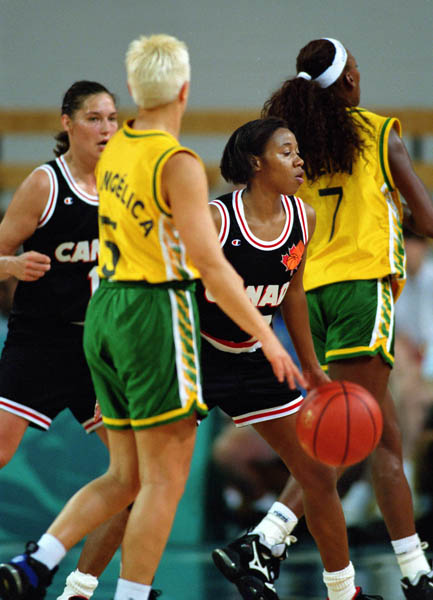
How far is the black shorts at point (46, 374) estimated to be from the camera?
12.3 ft

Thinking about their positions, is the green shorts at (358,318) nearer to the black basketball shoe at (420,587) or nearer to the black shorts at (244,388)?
the black shorts at (244,388)

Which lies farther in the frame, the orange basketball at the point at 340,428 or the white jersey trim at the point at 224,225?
the white jersey trim at the point at 224,225

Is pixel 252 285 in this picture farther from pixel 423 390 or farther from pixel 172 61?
pixel 423 390

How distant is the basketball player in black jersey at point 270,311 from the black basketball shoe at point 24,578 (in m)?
0.98

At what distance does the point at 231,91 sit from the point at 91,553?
548cm

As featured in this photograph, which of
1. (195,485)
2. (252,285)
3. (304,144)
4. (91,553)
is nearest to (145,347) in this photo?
(252,285)

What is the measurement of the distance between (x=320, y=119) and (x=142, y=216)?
4.16ft

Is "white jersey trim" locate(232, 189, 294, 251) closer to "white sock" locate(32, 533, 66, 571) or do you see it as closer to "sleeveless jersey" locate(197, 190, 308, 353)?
"sleeveless jersey" locate(197, 190, 308, 353)

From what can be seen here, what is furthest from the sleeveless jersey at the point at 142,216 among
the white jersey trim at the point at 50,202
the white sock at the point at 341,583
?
the white sock at the point at 341,583

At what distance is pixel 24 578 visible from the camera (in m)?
2.97

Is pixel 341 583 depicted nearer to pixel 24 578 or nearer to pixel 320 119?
pixel 24 578

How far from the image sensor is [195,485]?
5891 mm

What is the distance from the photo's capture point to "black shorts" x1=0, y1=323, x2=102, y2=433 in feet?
12.3

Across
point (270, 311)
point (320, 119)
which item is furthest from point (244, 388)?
point (320, 119)
